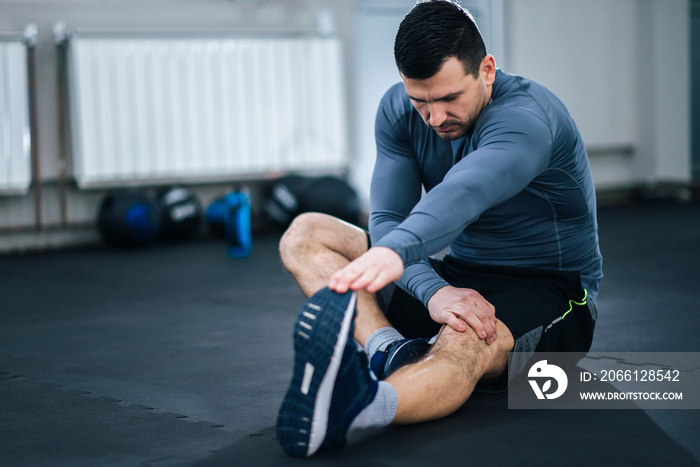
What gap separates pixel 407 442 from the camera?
1.59 metres

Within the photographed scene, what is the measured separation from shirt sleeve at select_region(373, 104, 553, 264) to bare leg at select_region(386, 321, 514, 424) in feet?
0.84

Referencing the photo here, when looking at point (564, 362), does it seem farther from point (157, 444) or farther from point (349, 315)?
point (157, 444)

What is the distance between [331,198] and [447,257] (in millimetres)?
3087

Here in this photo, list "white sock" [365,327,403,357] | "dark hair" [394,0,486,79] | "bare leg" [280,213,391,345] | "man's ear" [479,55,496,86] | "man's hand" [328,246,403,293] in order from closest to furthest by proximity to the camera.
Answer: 1. "man's hand" [328,246,403,293]
2. "dark hair" [394,0,486,79]
3. "man's ear" [479,55,496,86]
4. "white sock" [365,327,403,357]
5. "bare leg" [280,213,391,345]

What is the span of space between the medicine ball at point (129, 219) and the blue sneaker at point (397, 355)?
330 cm

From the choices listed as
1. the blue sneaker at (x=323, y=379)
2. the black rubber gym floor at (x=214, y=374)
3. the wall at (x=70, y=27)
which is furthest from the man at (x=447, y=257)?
the wall at (x=70, y=27)

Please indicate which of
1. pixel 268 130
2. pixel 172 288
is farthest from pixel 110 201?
pixel 172 288

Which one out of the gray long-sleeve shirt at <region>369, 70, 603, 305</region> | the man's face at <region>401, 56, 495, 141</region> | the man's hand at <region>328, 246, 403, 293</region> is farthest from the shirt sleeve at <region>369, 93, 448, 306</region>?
the man's hand at <region>328, 246, 403, 293</region>

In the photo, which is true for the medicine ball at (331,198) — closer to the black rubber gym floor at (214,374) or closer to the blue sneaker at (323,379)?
the black rubber gym floor at (214,374)

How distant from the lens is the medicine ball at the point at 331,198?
16.9 ft

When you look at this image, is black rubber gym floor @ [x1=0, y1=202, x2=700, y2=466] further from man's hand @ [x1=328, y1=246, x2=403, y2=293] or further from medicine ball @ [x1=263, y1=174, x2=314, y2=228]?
medicine ball @ [x1=263, y1=174, x2=314, y2=228]

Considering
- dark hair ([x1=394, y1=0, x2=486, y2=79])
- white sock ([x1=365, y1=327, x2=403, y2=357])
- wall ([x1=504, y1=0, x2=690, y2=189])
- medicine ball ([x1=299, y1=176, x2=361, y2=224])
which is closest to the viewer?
dark hair ([x1=394, y1=0, x2=486, y2=79])

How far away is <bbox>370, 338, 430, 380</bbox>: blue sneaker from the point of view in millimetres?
1759

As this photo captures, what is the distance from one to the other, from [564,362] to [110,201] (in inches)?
144
